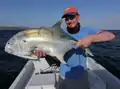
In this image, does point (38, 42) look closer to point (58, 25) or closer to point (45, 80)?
point (58, 25)

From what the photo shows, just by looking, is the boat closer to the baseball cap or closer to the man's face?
the man's face

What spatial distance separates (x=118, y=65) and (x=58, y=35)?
9.62 metres

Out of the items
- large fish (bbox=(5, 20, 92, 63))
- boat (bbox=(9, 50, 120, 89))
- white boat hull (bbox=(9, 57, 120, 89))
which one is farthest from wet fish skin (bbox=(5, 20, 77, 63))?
white boat hull (bbox=(9, 57, 120, 89))

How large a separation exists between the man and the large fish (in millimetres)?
296

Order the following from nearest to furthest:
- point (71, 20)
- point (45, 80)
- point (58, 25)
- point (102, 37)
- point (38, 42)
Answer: point (38, 42) < point (58, 25) < point (102, 37) < point (71, 20) < point (45, 80)

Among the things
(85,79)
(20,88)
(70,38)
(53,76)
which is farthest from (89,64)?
(70,38)

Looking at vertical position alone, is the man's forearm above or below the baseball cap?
below

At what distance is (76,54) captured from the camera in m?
3.63

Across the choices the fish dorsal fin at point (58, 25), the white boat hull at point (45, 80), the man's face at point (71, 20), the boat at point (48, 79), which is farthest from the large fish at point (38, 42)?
the white boat hull at point (45, 80)

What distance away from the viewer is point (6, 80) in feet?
32.4

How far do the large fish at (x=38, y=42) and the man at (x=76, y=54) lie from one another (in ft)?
0.97

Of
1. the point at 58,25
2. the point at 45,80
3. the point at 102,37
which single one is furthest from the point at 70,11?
the point at 45,80

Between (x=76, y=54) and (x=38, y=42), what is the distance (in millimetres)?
773

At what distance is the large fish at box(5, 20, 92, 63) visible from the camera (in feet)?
10.2
